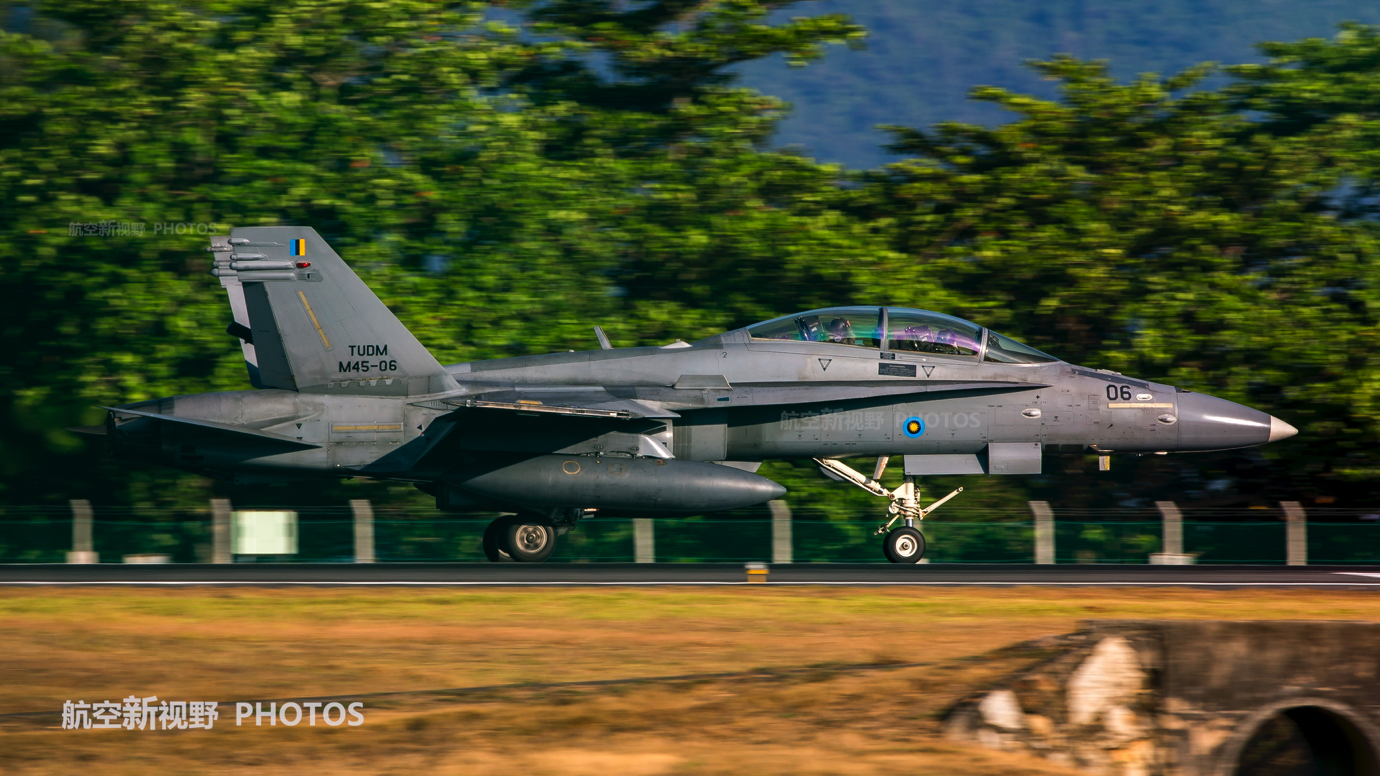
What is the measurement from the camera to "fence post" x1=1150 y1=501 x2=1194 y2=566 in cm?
1983

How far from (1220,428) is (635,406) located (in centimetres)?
827

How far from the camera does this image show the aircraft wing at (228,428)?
17094 mm

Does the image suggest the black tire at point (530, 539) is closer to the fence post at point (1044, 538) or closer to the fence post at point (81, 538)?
the fence post at point (81, 538)

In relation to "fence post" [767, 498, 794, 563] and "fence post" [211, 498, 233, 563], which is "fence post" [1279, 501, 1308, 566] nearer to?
"fence post" [767, 498, 794, 563]

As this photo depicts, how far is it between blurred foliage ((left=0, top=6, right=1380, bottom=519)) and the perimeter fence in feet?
9.90

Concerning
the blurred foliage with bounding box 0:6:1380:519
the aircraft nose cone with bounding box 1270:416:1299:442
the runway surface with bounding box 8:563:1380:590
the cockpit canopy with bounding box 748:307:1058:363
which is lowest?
the runway surface with bounding box 8:563:1380:590

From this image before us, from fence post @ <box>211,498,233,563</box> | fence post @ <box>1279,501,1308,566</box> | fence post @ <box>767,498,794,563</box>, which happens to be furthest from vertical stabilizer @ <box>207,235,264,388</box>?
fence post @ <box>1279,501,1308,566</box>

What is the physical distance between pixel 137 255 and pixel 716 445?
1211 centimetres

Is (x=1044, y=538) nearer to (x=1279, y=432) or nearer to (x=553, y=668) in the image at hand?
(x=1279, y=432)

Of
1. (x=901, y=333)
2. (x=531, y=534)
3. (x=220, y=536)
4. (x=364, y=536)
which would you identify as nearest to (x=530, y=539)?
(x=531, y=534)

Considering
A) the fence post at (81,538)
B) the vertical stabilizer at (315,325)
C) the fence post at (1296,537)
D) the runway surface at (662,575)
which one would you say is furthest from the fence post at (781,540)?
the fence post at (81,538)

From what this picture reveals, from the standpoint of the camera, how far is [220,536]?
19750mm

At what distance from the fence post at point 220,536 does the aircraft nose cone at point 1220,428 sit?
47.3 feet

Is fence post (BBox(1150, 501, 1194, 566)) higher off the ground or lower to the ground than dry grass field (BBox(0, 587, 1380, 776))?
higher
